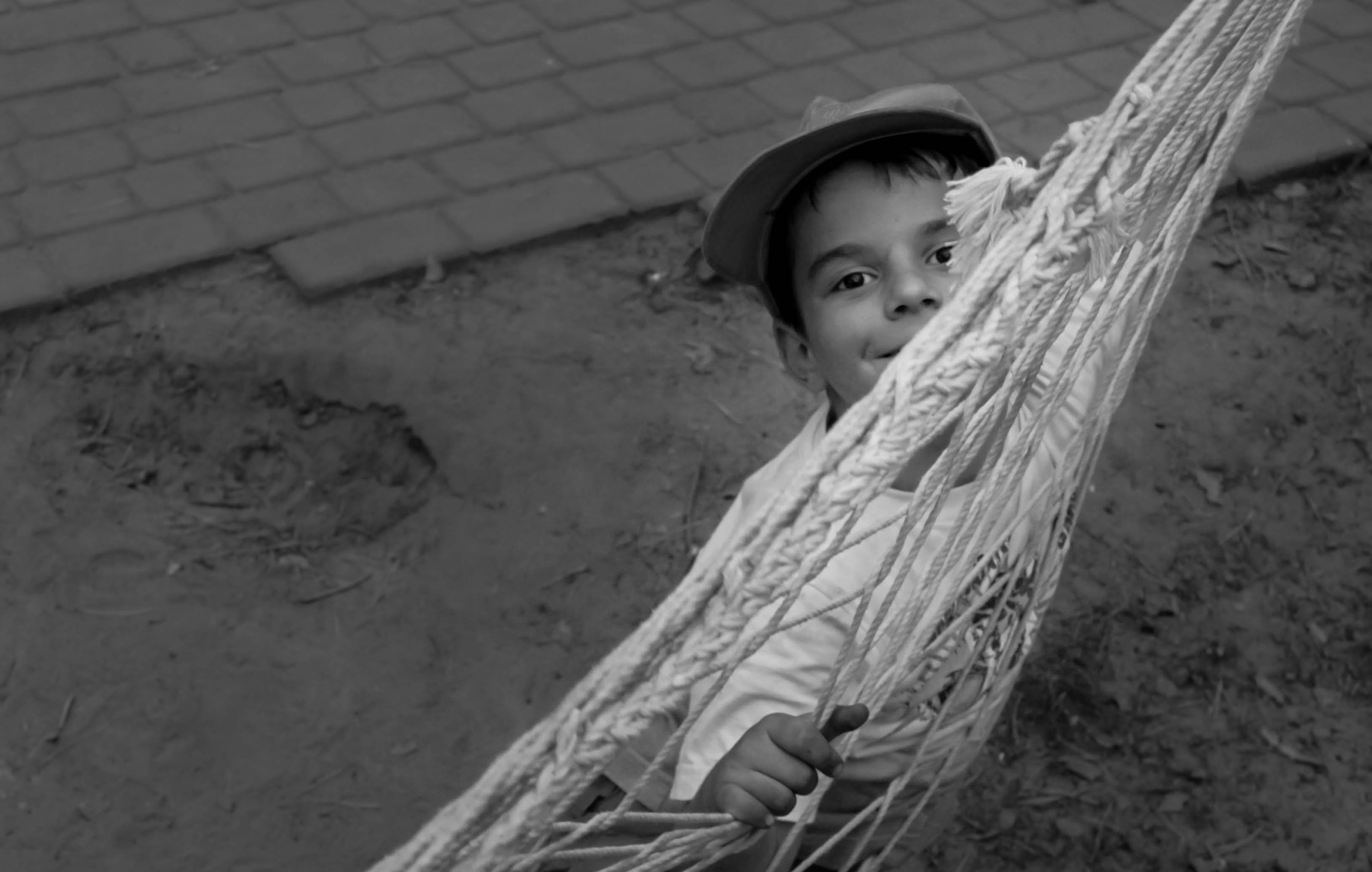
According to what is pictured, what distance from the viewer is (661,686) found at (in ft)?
4.11

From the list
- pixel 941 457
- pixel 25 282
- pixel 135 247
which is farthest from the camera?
pixel 135 247

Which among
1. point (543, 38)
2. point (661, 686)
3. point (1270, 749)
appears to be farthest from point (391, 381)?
point (661, 686)

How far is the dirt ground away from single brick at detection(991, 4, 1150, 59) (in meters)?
0.81

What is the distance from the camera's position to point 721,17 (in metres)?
4.27

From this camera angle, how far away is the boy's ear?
193cm

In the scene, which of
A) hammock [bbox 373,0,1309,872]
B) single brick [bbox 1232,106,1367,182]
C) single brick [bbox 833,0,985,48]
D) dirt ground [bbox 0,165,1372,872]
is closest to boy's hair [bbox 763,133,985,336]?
hammock [bbox 373,0,1309,872]

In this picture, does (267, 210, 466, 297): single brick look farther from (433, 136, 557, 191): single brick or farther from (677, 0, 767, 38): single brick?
(677, 0, 767, 38): single brick

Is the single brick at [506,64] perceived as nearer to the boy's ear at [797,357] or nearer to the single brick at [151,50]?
the single brick at [151,50]

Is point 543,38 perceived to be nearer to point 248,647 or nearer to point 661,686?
point 248,647

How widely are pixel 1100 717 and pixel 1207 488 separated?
60 cm

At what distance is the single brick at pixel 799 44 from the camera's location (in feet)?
13.4

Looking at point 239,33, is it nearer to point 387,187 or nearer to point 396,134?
point 396,134

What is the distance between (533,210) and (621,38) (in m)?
0.82

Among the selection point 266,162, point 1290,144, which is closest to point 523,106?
point 266,162
